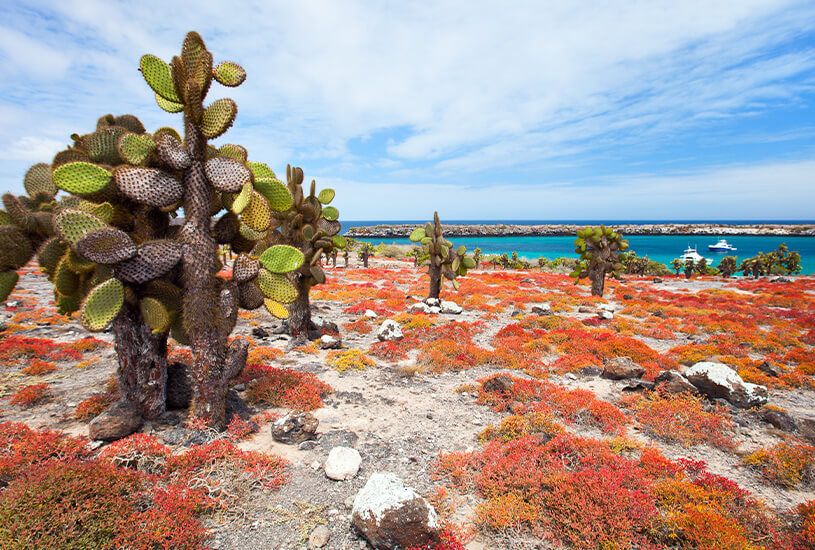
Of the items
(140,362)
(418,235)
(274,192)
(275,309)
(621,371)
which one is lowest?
(621,371)

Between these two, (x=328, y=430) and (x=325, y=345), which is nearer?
(x=328, y=430)

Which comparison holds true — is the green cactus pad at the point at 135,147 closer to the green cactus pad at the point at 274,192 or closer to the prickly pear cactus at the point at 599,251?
the green cactus pad at the point at 274,192

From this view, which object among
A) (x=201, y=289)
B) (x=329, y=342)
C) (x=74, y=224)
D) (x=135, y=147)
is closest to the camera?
(x=74, y=224)

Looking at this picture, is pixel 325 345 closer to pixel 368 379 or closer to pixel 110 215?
→ pixel 368 379

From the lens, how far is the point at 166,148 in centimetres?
530

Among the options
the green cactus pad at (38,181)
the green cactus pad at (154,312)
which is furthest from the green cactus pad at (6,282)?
the green cactus pad at (154,312)

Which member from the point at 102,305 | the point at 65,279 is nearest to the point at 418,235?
the point at 65,279

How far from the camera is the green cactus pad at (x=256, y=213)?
18.5ft

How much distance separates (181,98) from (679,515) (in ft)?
28.7

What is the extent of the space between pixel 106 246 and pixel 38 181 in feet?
11.6

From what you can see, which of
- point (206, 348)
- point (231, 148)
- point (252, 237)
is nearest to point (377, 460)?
point (206, 348)

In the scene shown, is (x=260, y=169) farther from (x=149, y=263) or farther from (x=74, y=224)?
(x=74, y=224)

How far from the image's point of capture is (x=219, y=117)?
215 inches

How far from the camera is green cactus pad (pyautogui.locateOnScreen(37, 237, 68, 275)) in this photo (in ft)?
18.6
